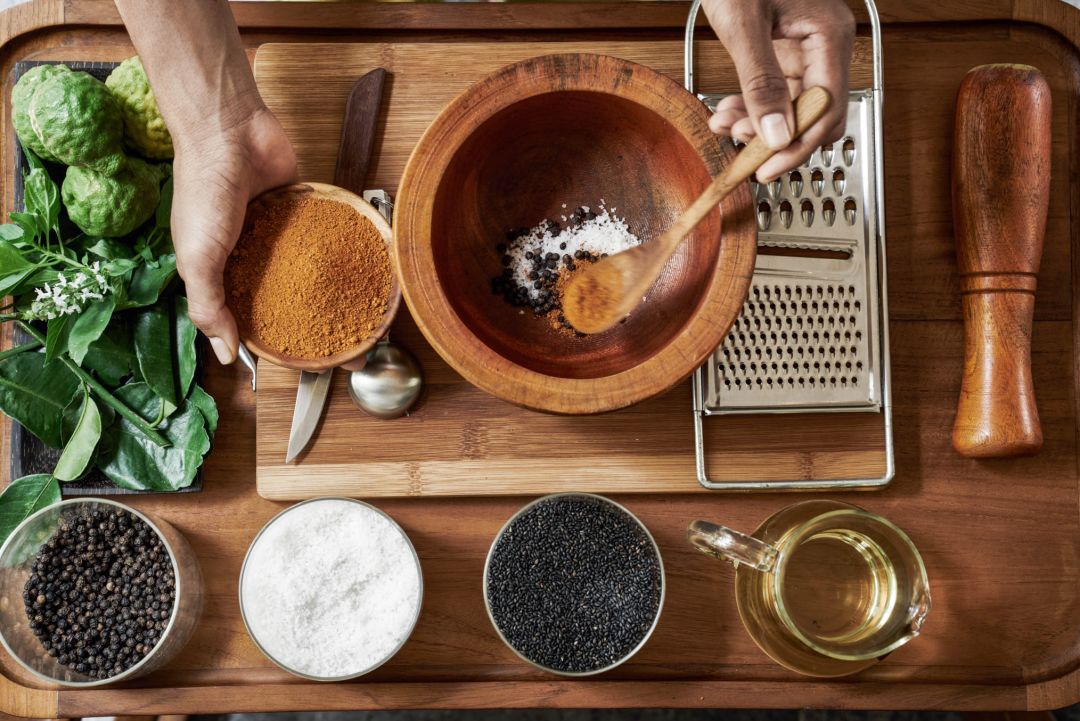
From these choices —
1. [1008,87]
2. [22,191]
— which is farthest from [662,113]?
[22,191]

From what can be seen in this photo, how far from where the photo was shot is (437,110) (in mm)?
1305

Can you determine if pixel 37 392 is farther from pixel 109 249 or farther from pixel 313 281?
pixel 313 281

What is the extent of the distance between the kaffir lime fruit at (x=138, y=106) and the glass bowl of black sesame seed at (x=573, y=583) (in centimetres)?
83

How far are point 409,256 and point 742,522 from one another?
0.70 metres

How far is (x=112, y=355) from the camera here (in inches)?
50.1

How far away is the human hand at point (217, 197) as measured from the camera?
1149mm

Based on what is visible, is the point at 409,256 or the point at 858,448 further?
the point at 858,448

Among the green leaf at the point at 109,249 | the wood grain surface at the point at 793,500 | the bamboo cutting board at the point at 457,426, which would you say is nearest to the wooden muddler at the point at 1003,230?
the wood grain surface at the point at 793,500

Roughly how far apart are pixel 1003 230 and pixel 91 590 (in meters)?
1.56

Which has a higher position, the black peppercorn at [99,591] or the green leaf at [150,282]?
the green leaf at [150,282]

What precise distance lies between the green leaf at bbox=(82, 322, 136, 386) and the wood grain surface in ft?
0.46

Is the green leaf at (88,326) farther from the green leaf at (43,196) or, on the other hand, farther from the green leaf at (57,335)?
the green leaf at (43,196)

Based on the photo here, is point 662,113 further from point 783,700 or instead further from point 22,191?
point 22,191

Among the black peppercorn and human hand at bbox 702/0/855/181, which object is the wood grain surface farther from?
human hand at bbox 702/0/855/181
